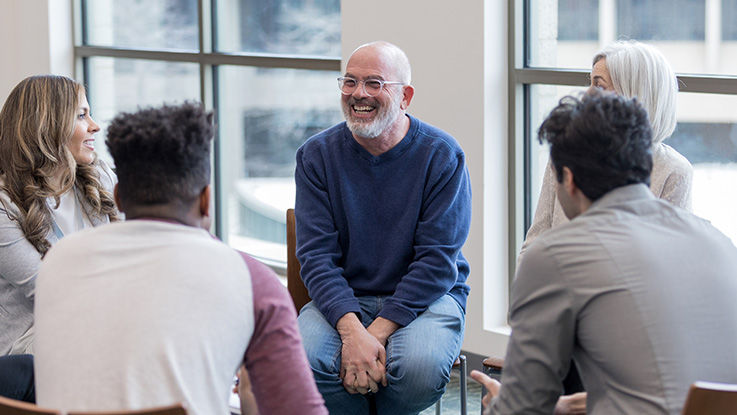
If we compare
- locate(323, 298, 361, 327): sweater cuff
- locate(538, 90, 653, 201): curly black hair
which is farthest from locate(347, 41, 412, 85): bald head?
locate(538, 90, 653, 201): curly black hair

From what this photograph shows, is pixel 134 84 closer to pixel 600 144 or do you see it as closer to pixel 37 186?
pixel 37 186

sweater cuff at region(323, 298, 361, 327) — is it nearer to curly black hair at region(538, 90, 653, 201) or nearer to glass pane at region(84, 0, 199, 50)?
curly black hair at region(538, 90, 653, 201)

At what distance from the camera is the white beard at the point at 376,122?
289 centimetres

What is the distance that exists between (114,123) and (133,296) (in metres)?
0.35

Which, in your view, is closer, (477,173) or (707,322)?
(707,322)

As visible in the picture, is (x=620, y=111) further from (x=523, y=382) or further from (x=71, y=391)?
(x=71, y=391)

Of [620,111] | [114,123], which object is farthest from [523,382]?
[114,123]

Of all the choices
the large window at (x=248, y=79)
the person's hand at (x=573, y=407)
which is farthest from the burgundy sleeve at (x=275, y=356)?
the large window at (x=248, y=79)

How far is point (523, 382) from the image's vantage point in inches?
65.7

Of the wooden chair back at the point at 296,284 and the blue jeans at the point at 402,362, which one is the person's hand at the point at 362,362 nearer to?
the blue jeans at the point at 402,362

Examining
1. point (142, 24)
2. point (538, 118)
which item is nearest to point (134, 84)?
point (142, 24)

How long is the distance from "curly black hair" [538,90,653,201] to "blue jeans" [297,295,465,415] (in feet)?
3.53

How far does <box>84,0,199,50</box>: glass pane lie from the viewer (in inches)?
210

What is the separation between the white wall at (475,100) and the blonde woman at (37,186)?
152 centimetres
